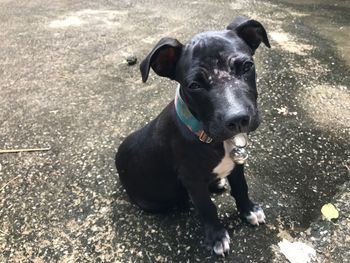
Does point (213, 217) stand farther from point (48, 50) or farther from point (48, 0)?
point (48, 0)

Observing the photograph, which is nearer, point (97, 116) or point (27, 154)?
point (27, 154)

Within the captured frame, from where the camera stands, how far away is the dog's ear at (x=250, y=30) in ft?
8.13

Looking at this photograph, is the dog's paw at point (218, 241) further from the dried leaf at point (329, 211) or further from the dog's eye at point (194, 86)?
the dog's eye at point (194, 86)

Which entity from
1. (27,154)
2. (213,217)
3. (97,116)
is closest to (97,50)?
(97,116)

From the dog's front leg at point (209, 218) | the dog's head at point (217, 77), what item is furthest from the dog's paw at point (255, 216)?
the dog's head at point (217, 77)

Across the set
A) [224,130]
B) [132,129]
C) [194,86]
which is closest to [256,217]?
[224,130]

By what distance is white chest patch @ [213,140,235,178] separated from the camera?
256 centimetres

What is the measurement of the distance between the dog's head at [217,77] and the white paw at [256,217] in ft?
2.86

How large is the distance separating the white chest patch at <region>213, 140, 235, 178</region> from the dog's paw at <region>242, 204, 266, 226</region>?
1.27 ft

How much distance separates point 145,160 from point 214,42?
0.96 metres

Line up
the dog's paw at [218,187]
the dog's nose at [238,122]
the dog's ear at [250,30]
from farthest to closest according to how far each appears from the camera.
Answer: the dog's paw at [218,187]
the dog's ear at [250,30]
the dog's nose at [238,122]

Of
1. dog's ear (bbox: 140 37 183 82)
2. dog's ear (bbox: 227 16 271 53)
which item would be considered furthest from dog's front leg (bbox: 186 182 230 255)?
dog's ear (bbox: 227 16 271 53)

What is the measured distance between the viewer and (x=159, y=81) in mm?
4629

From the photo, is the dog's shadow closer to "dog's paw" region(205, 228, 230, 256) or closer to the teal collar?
"dog's paw" region(205, 228, 230, 256)
